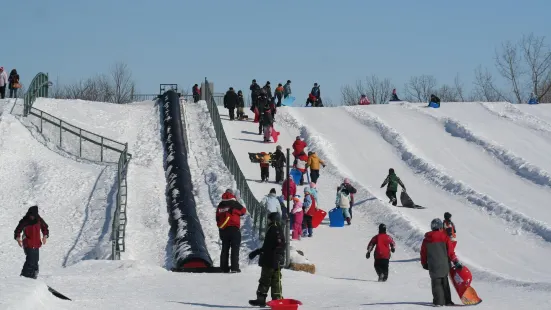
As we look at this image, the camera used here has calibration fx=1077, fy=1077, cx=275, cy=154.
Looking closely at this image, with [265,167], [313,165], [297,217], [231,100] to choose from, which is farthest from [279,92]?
[297,217]

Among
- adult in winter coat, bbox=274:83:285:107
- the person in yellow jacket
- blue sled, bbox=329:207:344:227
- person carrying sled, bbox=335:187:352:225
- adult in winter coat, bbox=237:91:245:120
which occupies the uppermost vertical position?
adult in winter coat, bbox=274:83:285:107

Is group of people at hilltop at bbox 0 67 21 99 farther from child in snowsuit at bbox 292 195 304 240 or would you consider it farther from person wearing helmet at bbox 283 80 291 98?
child in snowsuit at bbox 292 195 304 240

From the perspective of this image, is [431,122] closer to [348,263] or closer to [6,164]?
[6,164]

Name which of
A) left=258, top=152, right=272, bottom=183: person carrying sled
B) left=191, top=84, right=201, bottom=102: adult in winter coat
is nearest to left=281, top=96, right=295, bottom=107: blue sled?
left=191, top=84, right=201, bottom=102: adult in winter coat

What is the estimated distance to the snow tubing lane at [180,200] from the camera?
2311 cm

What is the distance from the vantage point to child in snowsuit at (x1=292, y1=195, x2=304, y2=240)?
2582 centimetres

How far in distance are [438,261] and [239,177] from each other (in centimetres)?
1693

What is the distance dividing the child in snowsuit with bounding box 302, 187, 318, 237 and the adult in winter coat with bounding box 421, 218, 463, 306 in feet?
34.9

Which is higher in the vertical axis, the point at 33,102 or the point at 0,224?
the point at 33,102

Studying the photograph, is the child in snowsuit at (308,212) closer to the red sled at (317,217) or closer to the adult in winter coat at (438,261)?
the red sled at (317,217)

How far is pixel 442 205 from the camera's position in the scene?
1211 inches

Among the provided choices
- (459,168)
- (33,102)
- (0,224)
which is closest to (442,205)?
(459,168)

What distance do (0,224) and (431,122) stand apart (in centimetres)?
2011

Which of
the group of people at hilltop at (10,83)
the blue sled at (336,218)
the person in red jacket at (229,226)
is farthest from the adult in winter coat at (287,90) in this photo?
the person in red jacket at (229,226)
